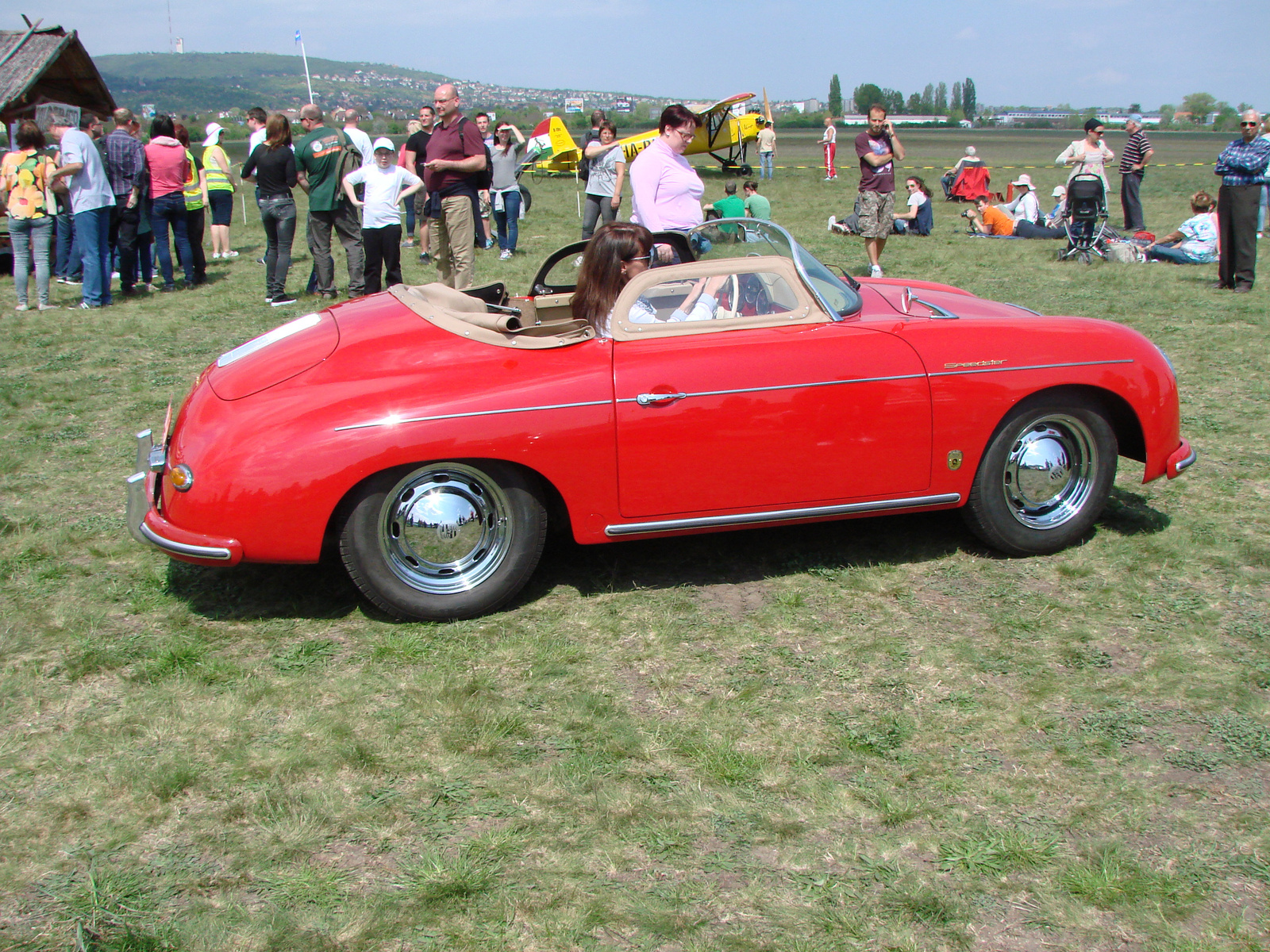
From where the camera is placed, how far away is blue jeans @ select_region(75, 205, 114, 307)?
34.5ft

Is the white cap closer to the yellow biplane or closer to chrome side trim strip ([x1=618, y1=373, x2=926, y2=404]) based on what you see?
the yellow biplane

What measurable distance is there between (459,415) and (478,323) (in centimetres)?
74

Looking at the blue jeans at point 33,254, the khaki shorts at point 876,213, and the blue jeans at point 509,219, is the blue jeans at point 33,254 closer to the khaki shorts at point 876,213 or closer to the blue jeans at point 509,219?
the blue jeans at point 509,219

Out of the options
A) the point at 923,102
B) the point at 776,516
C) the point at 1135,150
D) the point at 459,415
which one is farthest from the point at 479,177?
the point at 923,102

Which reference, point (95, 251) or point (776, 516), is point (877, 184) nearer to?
point (776, 516)

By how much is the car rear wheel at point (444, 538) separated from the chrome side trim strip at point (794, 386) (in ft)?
2.06

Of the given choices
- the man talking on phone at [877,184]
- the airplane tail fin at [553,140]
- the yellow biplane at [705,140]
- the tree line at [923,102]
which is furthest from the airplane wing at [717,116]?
the tree line at [923,102]

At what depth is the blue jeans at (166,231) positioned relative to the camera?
11.4 metres

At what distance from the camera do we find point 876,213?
426 inches

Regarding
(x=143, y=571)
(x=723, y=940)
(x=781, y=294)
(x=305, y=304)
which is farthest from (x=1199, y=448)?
(x=305, y=304)

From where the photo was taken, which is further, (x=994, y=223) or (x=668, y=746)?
(x=994, y=223)

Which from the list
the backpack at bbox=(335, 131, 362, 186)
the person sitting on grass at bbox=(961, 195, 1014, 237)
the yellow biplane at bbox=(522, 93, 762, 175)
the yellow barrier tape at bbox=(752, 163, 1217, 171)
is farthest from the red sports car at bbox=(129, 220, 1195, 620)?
the yellow barrier tape at bbox=(752, 163, 1217, 171)

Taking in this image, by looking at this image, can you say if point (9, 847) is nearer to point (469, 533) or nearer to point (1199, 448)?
point (469, 533)

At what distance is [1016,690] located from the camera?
3.54m
